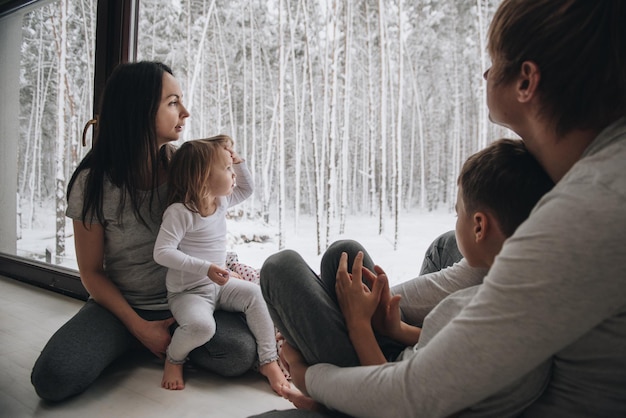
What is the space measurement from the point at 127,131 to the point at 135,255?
50 centimetres

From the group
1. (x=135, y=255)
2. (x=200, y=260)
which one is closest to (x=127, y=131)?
(x=135, y=255)

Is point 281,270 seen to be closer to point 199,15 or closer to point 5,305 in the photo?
point 199,15

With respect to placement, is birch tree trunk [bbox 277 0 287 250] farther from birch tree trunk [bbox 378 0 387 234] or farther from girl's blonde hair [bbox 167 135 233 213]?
girl's blonde hair [bbox 167 135 233 213]

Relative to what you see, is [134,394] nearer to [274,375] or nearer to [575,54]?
[274,375]

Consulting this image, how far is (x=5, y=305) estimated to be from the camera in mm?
2375

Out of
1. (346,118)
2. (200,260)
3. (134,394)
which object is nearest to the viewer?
(134,394)

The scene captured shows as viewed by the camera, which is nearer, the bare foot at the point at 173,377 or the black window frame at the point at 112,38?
the bare foot at the point at 173,377

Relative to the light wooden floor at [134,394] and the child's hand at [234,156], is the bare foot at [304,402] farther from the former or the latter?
the child's hand at [234,156]

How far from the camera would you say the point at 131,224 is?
170cm

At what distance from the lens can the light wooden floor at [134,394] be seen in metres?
1.31

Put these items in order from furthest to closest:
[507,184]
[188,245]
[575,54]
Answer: [188,245] → [507,184] → [575,54]

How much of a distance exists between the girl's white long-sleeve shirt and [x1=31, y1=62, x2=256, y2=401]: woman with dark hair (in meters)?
0.17

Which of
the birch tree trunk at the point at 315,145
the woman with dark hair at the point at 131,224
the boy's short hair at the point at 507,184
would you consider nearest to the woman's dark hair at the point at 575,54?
the boy's short hair at the point at 507,184

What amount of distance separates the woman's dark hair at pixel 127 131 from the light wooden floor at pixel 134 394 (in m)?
0.59
